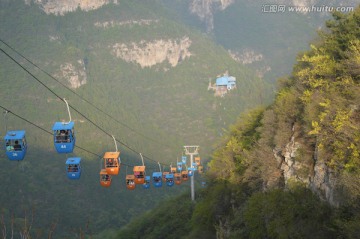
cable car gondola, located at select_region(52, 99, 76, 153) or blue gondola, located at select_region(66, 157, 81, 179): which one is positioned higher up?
cable car gondola, located at select_region(52, 99, 76, 153)

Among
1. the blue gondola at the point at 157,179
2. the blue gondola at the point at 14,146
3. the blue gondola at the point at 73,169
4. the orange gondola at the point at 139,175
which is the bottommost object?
the blue gondola at the point at 157,179

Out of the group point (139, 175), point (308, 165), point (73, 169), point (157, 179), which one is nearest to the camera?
point (308, 165)

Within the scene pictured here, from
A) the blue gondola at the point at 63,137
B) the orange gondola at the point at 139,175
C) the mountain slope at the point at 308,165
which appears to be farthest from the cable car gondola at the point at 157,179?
the blue gondola at the point at 63,137

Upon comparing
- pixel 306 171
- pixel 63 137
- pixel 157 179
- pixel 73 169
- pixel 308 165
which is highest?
pixel 63 137

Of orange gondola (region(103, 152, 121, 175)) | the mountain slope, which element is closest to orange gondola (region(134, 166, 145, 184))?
orange gondola (region(103, 152, 121, 175))

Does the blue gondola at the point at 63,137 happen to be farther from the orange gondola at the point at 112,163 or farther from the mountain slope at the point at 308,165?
the mountain slope at the point at 308,165

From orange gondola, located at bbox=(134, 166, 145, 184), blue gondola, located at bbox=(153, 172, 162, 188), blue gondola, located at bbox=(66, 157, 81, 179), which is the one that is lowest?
blue gondola, located at bbox=(153, 172, 162, 188)

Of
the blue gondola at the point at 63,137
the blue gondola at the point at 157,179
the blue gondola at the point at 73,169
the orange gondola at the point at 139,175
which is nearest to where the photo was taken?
the blue gondola at the point at 63,137

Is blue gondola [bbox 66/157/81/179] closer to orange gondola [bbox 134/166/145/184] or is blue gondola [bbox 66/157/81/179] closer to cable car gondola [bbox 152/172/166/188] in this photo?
orange gondola [bbox 134/166/145/184]

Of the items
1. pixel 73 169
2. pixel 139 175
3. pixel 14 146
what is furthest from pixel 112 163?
pixel 139 175

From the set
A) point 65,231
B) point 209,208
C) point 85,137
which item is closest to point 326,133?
point 209,208

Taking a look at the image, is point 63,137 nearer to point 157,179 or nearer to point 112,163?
point 112,163

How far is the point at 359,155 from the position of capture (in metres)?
18.7

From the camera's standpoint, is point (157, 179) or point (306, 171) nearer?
point (306, 171)
